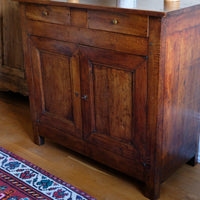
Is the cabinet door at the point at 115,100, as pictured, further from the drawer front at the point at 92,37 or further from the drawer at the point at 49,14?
the drawer at the point at 49,14

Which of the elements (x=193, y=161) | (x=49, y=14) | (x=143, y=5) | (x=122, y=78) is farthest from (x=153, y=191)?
(x=49, y=14)

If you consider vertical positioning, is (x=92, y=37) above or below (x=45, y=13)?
below

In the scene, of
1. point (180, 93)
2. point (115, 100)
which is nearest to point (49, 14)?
point (115, 100)

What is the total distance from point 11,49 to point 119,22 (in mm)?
1602

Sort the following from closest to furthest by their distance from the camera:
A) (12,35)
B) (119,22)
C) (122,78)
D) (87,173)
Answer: (119,22)
(122,78)
(87,173)
(12,35)

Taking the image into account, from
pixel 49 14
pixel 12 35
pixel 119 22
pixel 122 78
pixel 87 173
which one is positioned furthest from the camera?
pixel 12 35

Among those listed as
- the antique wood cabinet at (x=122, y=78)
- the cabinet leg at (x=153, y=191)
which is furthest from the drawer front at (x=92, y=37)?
the cabinet leg at (x=153, y=191)

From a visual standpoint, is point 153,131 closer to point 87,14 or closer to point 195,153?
point 195,153

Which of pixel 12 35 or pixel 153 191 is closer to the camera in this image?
pixel 153 191

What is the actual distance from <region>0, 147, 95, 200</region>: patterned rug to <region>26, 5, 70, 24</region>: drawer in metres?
0.93

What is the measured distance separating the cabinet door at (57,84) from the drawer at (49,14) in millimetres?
128

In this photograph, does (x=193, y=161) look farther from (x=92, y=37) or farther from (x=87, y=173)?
(x=92, y=37)

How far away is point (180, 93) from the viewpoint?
5.90 feet

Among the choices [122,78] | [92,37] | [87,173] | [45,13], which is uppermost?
[45,13]
